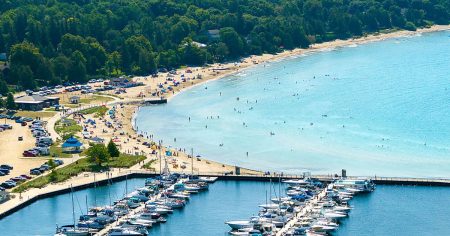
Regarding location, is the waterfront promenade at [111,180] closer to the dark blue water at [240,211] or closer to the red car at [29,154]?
the dark blue water at [240,211]

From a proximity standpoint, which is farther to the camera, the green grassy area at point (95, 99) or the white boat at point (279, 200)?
the green grassy area at point (95, 99)

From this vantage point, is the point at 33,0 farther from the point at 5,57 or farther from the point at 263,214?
the point at 263,214

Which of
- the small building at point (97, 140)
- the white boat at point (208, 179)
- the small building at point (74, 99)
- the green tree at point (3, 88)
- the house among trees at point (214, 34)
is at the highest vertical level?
the house among trees at point (214, 34)

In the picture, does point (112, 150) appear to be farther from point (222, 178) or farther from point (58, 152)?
point (222, 178)

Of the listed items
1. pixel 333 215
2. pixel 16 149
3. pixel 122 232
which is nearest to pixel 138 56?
pixel 16 149

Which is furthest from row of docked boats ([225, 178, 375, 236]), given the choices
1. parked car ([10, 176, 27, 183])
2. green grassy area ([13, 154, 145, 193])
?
parked car ([10, 176, 27, 183])

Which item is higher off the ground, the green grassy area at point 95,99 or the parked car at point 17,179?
the green grassy area at point 95,99

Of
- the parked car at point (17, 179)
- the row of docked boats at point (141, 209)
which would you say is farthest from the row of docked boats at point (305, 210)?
the parked car at point (17, 179)

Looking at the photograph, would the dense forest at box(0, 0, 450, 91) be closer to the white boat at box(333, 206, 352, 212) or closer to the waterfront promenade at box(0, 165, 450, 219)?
the waterfront promenade at box(0, 165, 450, 219)
